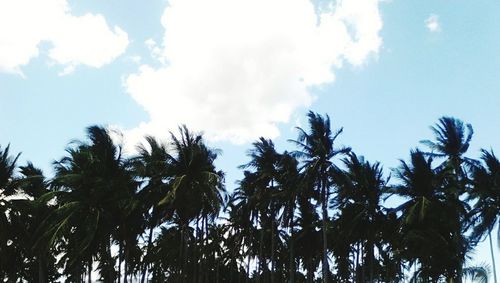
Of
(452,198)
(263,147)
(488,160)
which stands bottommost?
(452,198)

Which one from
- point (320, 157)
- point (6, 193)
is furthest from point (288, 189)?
point (6, 193)

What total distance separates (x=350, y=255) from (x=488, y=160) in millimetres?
20158

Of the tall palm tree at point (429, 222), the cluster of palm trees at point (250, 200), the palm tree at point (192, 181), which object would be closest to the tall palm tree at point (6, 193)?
the cluster of palm trees at point (250, 200)

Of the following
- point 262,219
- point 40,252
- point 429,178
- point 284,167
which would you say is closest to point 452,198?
point 429,178

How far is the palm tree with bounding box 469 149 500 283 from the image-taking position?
108ft

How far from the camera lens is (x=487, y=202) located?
33.3 meters

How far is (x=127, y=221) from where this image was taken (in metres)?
33.4

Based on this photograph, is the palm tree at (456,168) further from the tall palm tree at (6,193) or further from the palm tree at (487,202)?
the tall palm tree at (6,193)

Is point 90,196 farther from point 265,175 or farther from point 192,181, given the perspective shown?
point 265,175

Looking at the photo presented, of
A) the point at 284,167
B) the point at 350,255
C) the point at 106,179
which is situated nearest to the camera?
the point at 106,179

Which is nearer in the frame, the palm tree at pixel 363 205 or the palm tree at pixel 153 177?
the palm tree at pixel 153 177

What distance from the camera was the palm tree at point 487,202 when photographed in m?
32.8

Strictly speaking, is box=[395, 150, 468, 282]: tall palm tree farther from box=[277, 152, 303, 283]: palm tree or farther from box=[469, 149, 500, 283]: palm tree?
box=[277, 152, 303, 283]: palm tree

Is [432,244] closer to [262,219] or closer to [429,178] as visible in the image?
[429,178]
